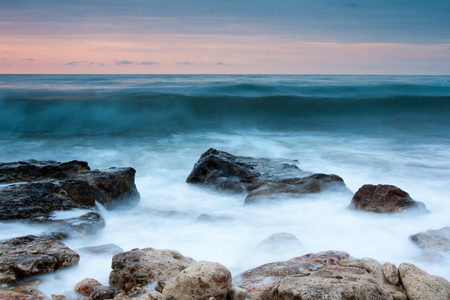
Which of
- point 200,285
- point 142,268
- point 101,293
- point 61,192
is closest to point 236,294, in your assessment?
point 200,285

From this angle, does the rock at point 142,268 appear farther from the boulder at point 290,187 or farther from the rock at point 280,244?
the boulder at point 290,187

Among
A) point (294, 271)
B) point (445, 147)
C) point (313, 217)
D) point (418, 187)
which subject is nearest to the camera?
point (294, 271)

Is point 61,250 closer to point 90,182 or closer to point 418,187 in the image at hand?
point 90,182

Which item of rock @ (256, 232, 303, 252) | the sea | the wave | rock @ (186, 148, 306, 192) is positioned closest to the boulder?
the sea

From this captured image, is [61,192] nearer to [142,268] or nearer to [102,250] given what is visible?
[102,250]

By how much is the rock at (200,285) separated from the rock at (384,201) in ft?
9.83

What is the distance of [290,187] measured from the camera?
586cm

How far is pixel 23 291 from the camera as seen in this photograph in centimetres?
280

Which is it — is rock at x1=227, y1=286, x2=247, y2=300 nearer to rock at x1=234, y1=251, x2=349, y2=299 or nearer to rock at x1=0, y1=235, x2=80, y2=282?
rock at x1=234, y1=251, x2=349, y2=299

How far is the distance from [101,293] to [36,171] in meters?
3.51

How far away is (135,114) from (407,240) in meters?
15.4

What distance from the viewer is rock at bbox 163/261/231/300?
2488 mm

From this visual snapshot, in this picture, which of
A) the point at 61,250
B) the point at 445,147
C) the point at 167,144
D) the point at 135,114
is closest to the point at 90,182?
the point at 61,250

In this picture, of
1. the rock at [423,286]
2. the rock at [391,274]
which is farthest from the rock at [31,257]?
the rock at [423,286]
